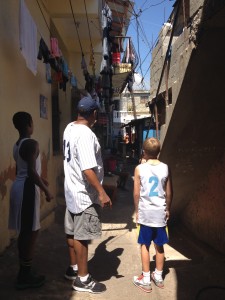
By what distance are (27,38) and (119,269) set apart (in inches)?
125

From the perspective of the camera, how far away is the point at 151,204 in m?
3.48

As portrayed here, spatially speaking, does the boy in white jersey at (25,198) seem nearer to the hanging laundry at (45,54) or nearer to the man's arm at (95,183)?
the man's arm at (95,183)

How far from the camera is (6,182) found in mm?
3865

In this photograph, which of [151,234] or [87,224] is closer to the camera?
[87,224]

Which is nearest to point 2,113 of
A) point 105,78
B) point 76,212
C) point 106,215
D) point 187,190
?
point 76,212

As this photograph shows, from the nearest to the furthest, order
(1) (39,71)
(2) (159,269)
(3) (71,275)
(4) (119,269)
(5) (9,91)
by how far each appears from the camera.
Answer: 1. (3) (71,275)
2. (2) (159,269)
3. (5) (9,91)
4. (4) (119,269)
5. (1) (39,71)

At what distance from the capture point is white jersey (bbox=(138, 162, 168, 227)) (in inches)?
136

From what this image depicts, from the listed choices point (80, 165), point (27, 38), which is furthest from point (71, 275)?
point (27, 38)

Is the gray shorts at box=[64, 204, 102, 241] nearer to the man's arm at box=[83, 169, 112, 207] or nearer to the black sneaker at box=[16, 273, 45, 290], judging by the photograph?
the man's arm at box=[83, 169, 112, 207]

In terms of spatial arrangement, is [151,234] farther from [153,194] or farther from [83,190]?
[83,190]

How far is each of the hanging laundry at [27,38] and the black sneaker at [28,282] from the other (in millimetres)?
2540

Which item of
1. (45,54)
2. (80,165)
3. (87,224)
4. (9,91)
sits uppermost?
(45,54)

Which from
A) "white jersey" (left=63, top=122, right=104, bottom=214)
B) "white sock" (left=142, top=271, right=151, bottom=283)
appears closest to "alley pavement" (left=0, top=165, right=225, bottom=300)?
"white sock" (left=142, top=271, right=151, bottom=283)

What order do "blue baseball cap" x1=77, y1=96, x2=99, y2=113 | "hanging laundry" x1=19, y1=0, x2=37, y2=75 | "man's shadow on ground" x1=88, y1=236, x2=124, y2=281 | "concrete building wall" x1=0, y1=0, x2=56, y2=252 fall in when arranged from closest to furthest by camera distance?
"blue baseball cap" x1=77, y1=96, x2=99, y2=113
"concrete building wall" x1=0, y1=0, x2=56, y2=252
"man's shadow on ground" x1=88, y1=236, x2=124, y2=281
"hanging laundry" x1=19, y1=0, x2=37, y2=75
